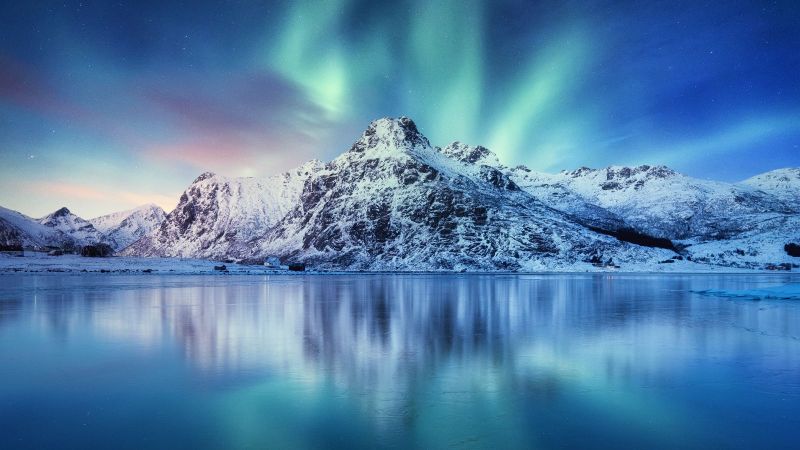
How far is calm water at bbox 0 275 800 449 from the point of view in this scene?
11.0m

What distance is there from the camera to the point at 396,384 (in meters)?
15.0

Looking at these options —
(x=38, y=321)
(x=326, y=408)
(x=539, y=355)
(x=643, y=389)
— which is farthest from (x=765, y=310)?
(x=38, y=321)

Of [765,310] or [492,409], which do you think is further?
[765,310]

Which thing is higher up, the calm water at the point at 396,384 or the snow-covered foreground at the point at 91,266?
the calm water at the point at 396,384

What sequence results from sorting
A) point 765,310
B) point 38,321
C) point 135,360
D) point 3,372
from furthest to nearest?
point 765,310 < point 38,321 < point 135,360 < point 3,372

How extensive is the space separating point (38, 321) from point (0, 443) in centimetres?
2320

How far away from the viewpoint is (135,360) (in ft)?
62.0

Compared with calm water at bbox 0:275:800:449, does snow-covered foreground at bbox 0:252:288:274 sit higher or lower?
lower

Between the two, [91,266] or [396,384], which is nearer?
[396,384]

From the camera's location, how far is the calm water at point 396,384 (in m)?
11.0

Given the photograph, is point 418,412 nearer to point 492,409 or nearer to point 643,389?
point 492,409

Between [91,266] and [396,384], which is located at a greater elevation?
[396,384]

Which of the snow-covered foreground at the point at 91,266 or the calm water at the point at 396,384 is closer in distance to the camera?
the calm water at the point at 396,384

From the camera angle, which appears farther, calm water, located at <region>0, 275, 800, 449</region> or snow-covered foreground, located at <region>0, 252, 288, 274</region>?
snow-covered foreground, located at <region>0, 252, 288, 274</region>
